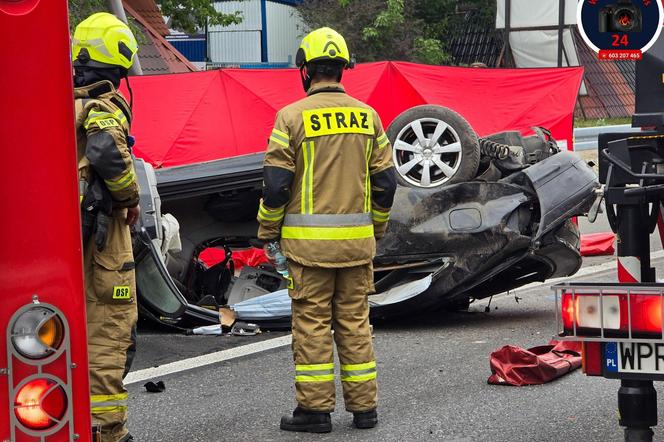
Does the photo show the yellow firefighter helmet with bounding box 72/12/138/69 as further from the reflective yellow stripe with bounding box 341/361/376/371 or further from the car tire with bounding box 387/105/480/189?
the car tire with bounding box 387/105/480/189

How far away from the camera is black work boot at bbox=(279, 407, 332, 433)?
5.41 m

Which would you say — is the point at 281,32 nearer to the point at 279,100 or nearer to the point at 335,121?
the point at 279,100

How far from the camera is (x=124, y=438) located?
475cm

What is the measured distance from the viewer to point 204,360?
703 cm

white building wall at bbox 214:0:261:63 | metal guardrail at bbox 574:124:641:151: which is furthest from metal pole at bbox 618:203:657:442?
white building wall at bbox 214:0:261:63

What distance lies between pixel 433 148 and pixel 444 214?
47 centimetres

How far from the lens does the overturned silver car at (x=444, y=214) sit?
764 cm

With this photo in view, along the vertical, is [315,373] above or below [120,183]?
below

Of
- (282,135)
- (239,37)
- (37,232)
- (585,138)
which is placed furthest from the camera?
(239,37)

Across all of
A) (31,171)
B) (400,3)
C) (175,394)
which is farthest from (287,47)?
(31,171)

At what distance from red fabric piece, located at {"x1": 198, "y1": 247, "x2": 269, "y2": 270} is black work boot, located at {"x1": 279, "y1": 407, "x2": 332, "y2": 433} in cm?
423

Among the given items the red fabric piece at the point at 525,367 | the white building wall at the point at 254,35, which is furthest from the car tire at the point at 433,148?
the white building wall at the point at 254,35

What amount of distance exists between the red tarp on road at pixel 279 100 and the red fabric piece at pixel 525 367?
4712mm

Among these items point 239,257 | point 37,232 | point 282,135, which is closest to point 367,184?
point 282,135
